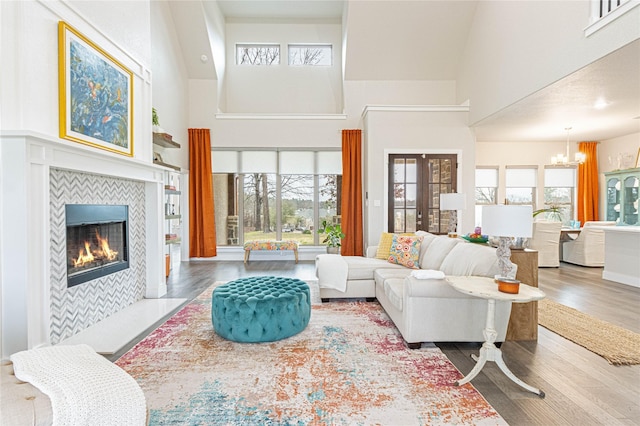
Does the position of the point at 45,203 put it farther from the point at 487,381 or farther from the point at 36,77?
the point at 487,381

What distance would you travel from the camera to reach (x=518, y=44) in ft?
16.1

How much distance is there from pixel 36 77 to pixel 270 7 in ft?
19.2

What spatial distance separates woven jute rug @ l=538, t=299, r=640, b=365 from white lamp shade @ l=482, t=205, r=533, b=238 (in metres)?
1.39

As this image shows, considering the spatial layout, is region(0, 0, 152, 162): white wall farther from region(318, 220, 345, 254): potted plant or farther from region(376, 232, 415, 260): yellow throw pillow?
region(318, 220, 345, 254): potted plant

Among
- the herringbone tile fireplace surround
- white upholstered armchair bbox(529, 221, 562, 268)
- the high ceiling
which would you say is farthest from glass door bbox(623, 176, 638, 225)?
the herringbone tile fireplace surround

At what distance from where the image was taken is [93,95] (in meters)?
3.22

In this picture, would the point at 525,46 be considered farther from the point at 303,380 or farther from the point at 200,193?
the point at 200,193

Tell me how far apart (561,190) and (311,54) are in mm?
7017

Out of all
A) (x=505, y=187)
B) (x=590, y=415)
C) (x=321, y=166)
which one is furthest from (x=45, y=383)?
(x=505, y=187)

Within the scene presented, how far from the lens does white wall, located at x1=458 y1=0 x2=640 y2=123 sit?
362cm

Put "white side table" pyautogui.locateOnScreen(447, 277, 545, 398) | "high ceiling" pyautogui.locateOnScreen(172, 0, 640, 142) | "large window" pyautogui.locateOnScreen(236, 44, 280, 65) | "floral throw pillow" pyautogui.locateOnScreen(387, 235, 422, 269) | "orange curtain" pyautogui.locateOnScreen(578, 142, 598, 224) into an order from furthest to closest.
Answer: "orange curtain" pyautogui.locateOnScreen(578, 142, 598, 224) < "large window" pyautogui.locateOnScreen(236, 44, 280, 65) < "high ceiling" pyautogui.locateOnScreen(172, 0, 640, 142) < "floral throw pillow" pyautogui.locateOnScreen(387, 235, 422, 269) < "white side table" pyautogui.locateOnScreen(447, 277, 545, 398)

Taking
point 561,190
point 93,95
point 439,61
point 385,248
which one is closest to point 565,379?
point 385,248

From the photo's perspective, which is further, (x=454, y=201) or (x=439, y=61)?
(x=439, y=61)

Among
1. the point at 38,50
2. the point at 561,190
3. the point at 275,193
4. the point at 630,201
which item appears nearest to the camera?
the point at 38,50
